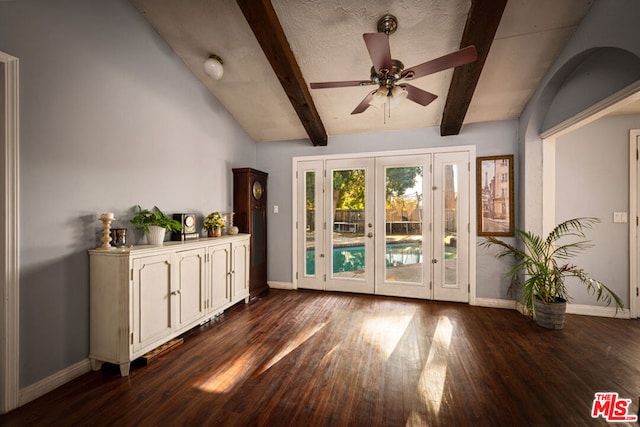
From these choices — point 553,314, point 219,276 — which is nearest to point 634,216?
point 553,314

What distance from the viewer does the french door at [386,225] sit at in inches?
143

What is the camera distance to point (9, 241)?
1.67 metres

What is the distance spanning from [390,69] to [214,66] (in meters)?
1.90

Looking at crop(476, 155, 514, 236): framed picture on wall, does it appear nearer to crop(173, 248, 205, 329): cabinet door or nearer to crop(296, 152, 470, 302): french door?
crop(296, 152, 470, 302): french door

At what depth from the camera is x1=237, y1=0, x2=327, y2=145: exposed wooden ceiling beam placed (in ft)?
7.14

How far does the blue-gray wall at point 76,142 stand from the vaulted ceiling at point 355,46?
542mm

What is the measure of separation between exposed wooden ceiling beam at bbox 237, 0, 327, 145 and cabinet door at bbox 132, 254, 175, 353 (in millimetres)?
2099

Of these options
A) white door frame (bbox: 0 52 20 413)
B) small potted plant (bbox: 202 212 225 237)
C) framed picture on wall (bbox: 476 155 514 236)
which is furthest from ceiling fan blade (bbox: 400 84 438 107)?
white door frame (bbox: 0 52 20 413)

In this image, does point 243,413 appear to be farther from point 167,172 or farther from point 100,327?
point 167,172

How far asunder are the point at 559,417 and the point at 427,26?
118 inches

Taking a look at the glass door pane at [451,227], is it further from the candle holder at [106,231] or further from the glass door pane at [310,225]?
the candle holder at [106,231]

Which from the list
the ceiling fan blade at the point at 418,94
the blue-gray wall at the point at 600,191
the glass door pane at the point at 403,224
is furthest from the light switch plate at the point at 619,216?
the ceiling fan blade at the point at 418,94

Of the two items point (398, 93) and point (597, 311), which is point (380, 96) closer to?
point (398, 93)

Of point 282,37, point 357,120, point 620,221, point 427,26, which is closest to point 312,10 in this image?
point 282,37
